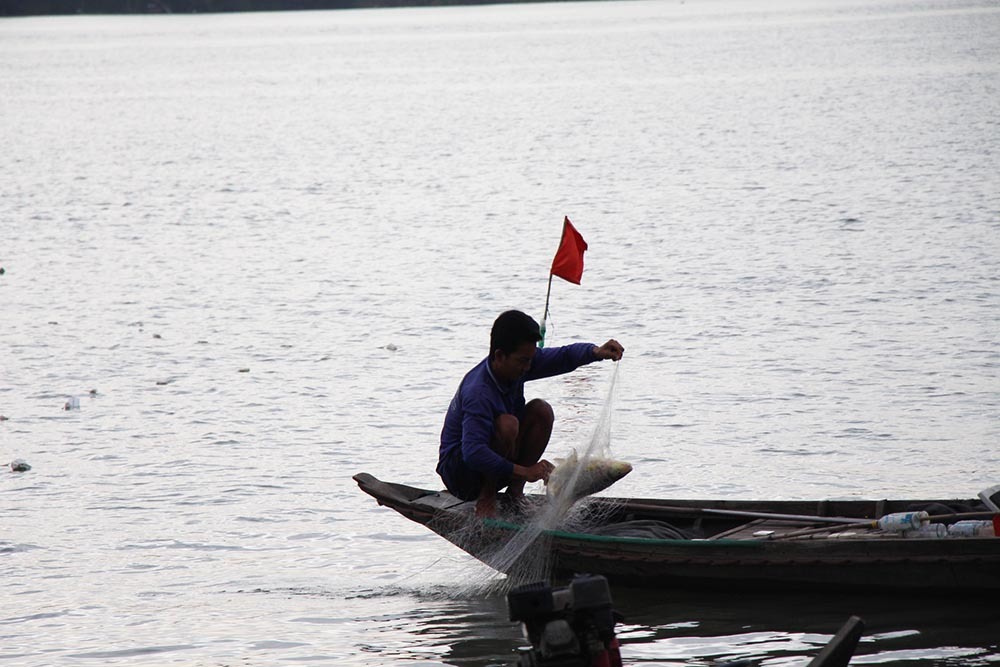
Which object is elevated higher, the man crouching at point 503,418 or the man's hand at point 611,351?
the man's hand at point 611,351

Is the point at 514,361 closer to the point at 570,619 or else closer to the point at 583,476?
the point at 583,476

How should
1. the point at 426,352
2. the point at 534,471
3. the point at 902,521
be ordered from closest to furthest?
the point at 902,521 → the point at 534,471 → the point at 426,352

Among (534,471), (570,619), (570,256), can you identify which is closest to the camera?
(570,619)

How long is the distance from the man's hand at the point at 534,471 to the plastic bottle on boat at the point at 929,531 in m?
1.71

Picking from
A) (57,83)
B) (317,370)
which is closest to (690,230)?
(317,370)

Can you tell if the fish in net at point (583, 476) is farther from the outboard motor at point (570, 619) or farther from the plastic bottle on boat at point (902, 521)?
the outboard motor at point (570, 619)

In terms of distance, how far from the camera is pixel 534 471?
23.1 feet

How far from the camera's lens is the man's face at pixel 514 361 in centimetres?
688

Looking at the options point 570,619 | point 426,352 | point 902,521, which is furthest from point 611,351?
point 426,352

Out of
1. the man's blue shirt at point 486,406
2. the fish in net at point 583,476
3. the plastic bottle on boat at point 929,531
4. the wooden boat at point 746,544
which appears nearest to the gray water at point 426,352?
the wooden boat at point 746,544

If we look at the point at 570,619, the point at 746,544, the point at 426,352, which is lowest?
the point at 746,544

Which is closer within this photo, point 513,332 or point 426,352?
point 513,332

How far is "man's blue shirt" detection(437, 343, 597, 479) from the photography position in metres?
6.94

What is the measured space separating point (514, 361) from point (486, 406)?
272 millimetres
